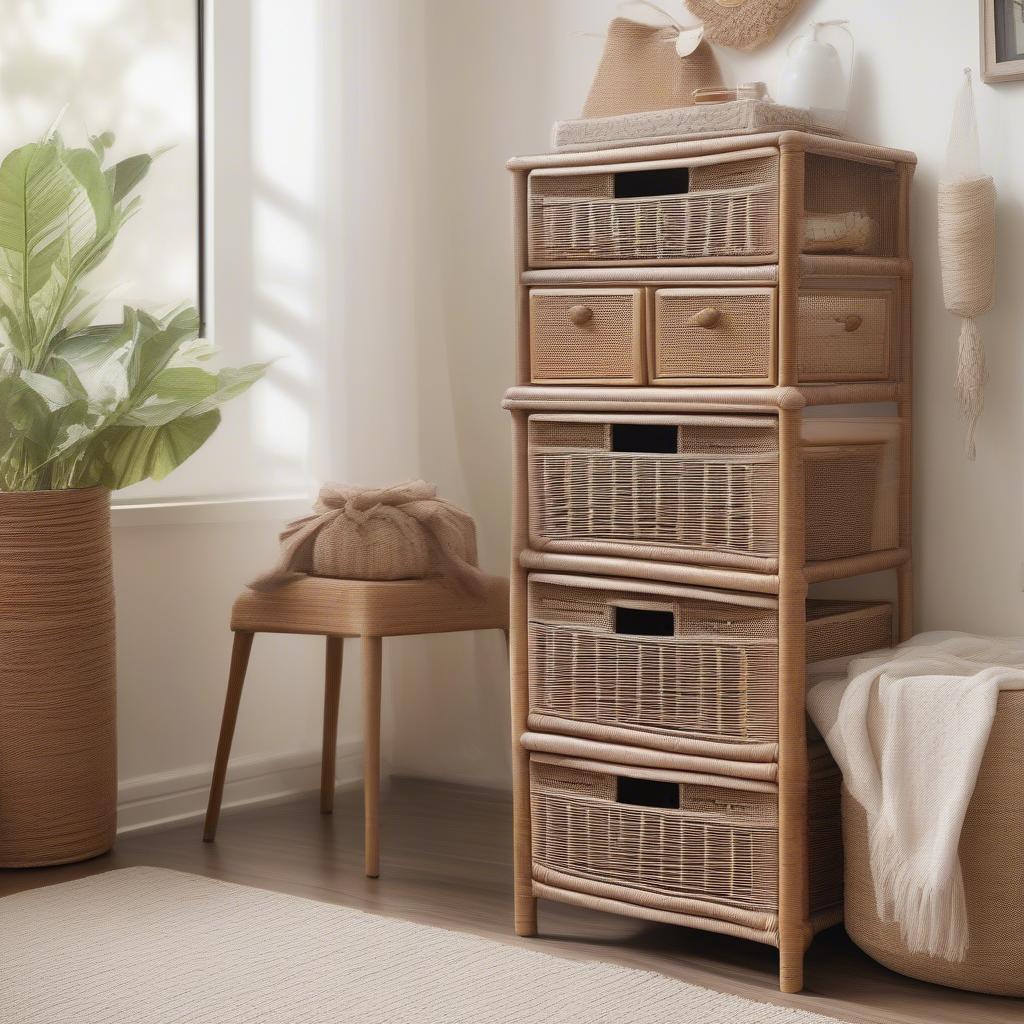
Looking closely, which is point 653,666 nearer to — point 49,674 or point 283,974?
point 283,974

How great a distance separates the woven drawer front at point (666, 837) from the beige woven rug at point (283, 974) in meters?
0.16

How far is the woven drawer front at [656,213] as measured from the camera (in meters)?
2.21

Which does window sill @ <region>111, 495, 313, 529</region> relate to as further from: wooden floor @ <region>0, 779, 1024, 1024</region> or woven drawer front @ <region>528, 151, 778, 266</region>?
woven drawer front @ <region>528, 151, 778, 266</region>

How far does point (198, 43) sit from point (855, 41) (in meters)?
1.41

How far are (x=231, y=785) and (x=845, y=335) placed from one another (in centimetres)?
166

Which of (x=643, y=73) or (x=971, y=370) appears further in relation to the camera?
(x=643, y=73)

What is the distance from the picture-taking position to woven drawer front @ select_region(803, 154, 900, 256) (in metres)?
2.32

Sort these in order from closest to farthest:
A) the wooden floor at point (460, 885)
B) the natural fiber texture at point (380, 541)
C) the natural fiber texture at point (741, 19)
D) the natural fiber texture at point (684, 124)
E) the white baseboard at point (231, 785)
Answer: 1. the wooden floor at point (460, 885)
2. the natural fiber texture at point (684, 124)
3. the natural fiber texture at point (741, 19)
4. the natural fiber texture at point (380, 541)
5. the white baseboard at point (231, 785)

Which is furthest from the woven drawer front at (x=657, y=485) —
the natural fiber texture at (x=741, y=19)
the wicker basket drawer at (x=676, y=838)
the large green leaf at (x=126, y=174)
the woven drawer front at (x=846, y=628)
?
the large green leaf at (x=126, y=174)

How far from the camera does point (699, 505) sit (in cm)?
227

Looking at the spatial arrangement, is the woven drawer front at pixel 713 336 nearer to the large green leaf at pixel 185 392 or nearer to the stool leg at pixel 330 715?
the large green leaf at pixel 185 392

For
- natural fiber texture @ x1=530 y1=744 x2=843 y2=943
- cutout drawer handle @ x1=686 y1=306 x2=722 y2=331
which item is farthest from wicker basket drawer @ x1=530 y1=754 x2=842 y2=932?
cutout drawer handle @ x1=686 y1=306 x2=722 y2=331

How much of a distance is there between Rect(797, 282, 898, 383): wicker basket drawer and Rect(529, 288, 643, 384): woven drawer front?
0.24 meters

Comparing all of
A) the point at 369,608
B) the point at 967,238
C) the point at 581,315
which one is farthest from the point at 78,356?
the point at 967,238
